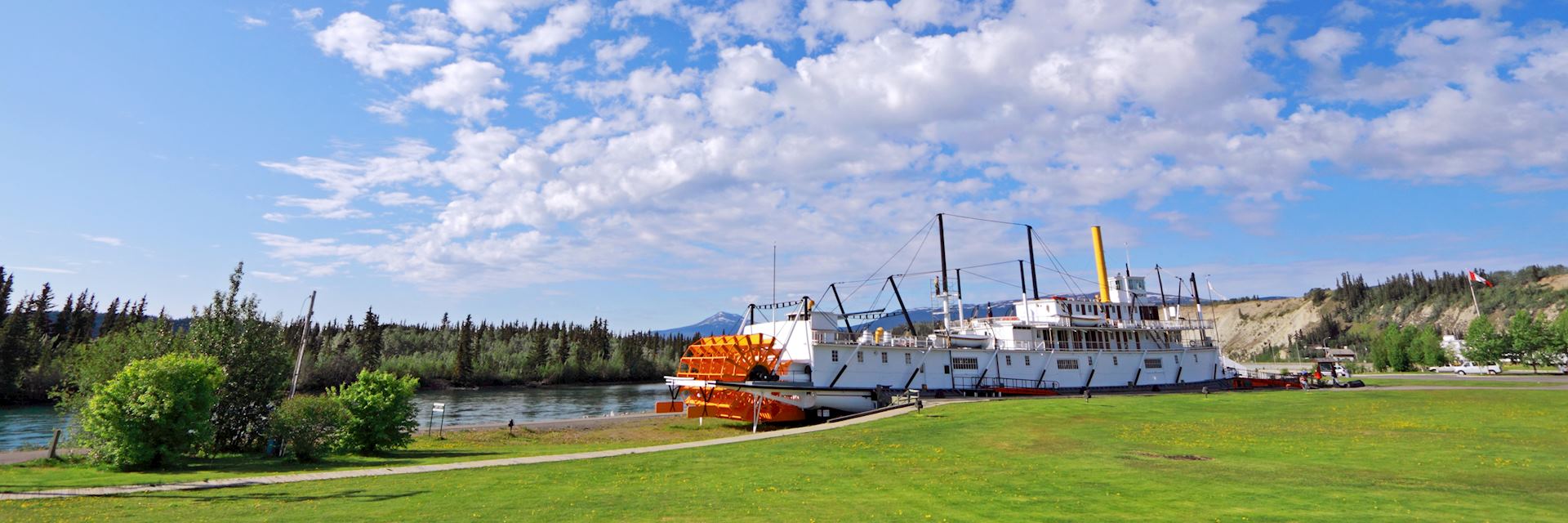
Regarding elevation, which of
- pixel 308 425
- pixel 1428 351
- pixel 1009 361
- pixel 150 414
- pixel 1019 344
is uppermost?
pixel 1428 351

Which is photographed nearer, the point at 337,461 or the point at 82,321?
the point at 337,461

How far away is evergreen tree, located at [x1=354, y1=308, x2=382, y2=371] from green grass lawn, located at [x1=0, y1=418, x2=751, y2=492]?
86108 millimetres

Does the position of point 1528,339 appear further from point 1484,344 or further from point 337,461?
point 337,461

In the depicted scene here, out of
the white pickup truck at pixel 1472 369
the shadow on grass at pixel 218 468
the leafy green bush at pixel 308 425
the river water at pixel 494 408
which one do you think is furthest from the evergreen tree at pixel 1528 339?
the leafy green bush at pixel 308 425

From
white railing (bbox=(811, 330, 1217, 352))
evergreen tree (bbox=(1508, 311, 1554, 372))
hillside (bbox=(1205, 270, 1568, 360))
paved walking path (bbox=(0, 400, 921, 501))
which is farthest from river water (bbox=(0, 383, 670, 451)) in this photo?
evergreen tree (bbox=(1508, 311, 1554, 372))

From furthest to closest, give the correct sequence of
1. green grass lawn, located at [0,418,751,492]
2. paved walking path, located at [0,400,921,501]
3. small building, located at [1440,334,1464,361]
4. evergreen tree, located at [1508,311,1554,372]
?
1. small building, located at [1440,334,1464,361]
2. evergreen tree, located at [1508,311,1554,372]
3. green grass lawn, located at [0,418,751,492]
4. paved walking path, located at [0,400,921,501]

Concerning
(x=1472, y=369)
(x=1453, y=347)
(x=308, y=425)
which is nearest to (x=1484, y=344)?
(x=1472, y=369)

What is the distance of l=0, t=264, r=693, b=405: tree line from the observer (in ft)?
88.4

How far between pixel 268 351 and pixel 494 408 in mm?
43725

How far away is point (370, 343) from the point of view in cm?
11756

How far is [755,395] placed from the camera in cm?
3938

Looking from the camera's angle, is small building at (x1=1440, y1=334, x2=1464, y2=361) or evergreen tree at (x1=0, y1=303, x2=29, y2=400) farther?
small building at (x1=1440, y1=334, x2=1464, y2=361)

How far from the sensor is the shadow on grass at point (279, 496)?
14.7 m

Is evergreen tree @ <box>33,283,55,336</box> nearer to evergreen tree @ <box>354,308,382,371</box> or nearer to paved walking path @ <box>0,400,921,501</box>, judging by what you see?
evergreen tree @ <box>354,308,382,371</box>
